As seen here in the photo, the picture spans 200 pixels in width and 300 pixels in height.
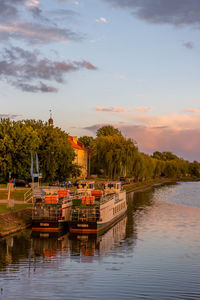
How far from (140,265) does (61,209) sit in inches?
526

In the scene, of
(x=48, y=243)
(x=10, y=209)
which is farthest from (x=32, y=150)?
(x=48, y=243)

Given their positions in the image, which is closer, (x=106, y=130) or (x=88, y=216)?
(x=88, y=216)

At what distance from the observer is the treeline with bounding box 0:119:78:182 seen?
6675 cm

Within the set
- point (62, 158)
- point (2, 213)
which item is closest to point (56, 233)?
point (2, 213)

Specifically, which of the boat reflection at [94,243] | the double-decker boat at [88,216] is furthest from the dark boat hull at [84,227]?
the boat reflection at [94,243]

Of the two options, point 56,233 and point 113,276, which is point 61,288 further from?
point 56,233

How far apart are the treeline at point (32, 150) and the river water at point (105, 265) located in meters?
27.2

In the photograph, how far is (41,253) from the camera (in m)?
31.1

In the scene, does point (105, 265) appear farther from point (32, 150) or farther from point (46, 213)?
point (32, 150)

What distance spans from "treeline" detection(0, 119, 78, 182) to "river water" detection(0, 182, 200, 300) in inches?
1073

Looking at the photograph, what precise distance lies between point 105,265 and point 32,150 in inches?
1705

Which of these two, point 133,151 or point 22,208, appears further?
point 133,151

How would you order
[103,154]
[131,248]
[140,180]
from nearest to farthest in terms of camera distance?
[131,248]
[103,154]
[140,180]

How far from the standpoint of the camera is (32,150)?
6856 cm
